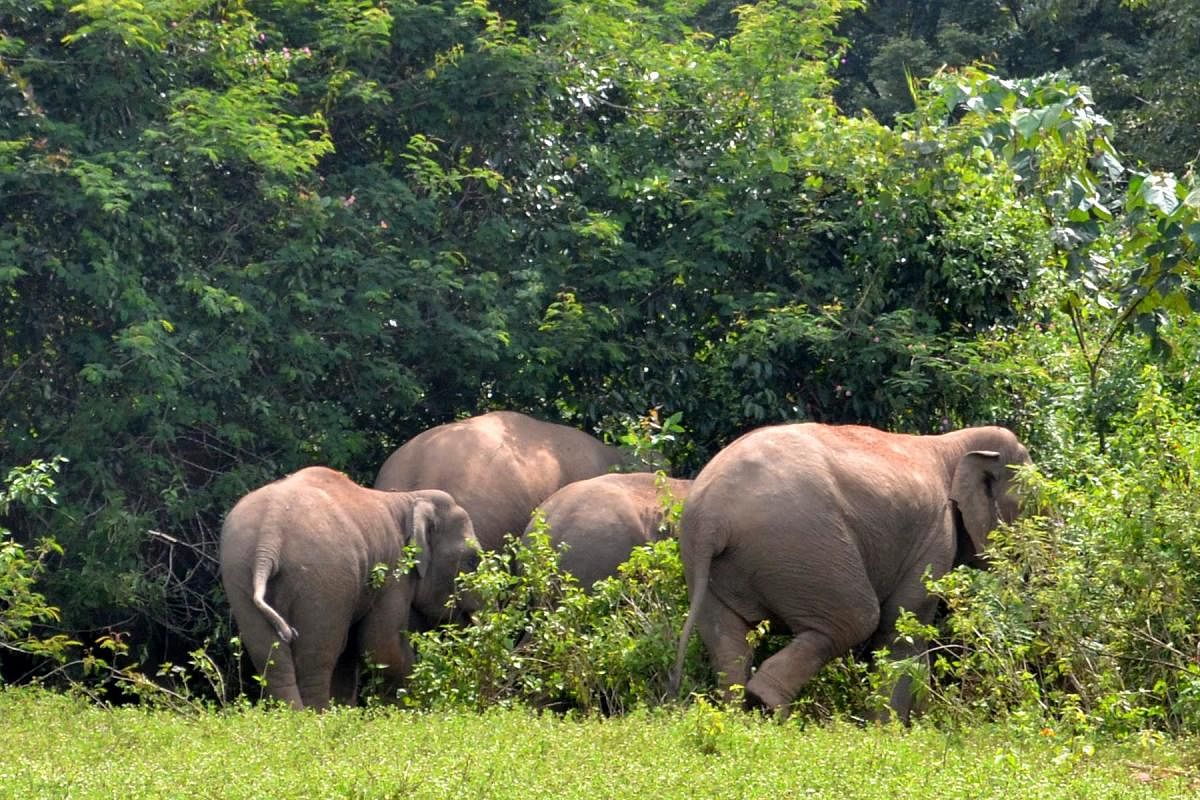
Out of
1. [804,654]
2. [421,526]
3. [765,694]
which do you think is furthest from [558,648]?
[421,526]

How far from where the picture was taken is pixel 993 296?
41.6 feet

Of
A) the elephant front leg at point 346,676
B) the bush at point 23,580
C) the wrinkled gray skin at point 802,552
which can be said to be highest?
the wrinkled gray skin at point 802,552

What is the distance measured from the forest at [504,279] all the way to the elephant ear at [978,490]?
42 centimetres

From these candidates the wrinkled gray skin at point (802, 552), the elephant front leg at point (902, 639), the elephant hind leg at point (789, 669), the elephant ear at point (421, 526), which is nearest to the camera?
the elephant hind leg at point (789, 669)

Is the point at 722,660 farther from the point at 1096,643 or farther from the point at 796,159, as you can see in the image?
the point at 796,159

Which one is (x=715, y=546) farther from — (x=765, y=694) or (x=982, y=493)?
(x=982, y=493)

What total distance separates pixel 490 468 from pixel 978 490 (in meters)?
3.11

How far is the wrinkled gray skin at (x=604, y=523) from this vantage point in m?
10.6

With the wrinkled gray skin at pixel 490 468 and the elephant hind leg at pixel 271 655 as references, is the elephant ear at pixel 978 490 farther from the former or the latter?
the elephant hind leg at pixel 271 655

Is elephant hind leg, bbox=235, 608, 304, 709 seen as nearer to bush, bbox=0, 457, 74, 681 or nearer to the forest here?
the forest

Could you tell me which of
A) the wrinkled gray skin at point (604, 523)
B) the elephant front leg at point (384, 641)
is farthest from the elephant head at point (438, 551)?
the wrinkled gray skin at point (604, 523)

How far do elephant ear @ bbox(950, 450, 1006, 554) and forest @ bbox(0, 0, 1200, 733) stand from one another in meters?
0.42

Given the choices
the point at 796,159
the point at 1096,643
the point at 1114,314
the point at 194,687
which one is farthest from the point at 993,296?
the point at 194,687

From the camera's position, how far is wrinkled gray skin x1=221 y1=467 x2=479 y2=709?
9742 mm
